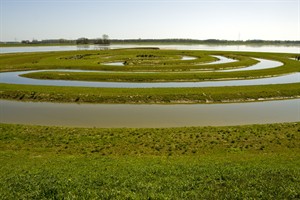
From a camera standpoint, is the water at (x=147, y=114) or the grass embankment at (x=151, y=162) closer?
the grass embankment at (x=151, y=162)

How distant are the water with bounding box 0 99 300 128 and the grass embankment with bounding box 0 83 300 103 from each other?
1572 millimetres

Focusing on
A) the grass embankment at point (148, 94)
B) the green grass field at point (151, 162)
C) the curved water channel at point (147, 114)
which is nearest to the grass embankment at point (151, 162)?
the green grass field at point (151, 162)

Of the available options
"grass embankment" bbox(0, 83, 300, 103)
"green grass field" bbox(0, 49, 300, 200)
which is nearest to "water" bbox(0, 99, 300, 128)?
"grass embankment" bbox(0, 83, 300, 103)

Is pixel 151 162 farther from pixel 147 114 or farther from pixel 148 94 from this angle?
pixel 148 94

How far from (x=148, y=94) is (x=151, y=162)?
19407 millimetres

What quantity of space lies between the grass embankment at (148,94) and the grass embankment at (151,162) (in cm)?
1130

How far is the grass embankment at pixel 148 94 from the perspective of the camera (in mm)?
34375

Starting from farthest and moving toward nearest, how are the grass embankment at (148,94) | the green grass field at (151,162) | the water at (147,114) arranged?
1. the grass embankment at (148,94)
2. the water at (147,114)
3. the green grass field at (151,162)

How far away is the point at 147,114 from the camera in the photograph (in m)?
29.0

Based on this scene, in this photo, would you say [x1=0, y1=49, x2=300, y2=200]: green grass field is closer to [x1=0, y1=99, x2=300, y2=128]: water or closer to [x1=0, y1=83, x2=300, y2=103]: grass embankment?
[x1=0, y1=99, x2=300, y2=128]: water

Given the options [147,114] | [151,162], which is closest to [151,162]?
[151,162]

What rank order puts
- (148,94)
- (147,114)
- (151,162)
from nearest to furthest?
(151,162) < (147,114) < (148,94)

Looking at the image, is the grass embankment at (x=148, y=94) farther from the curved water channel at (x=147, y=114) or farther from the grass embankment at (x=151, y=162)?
the grass embankment at (x=151, y=162)

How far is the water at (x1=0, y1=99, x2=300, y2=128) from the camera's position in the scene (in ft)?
86.2
